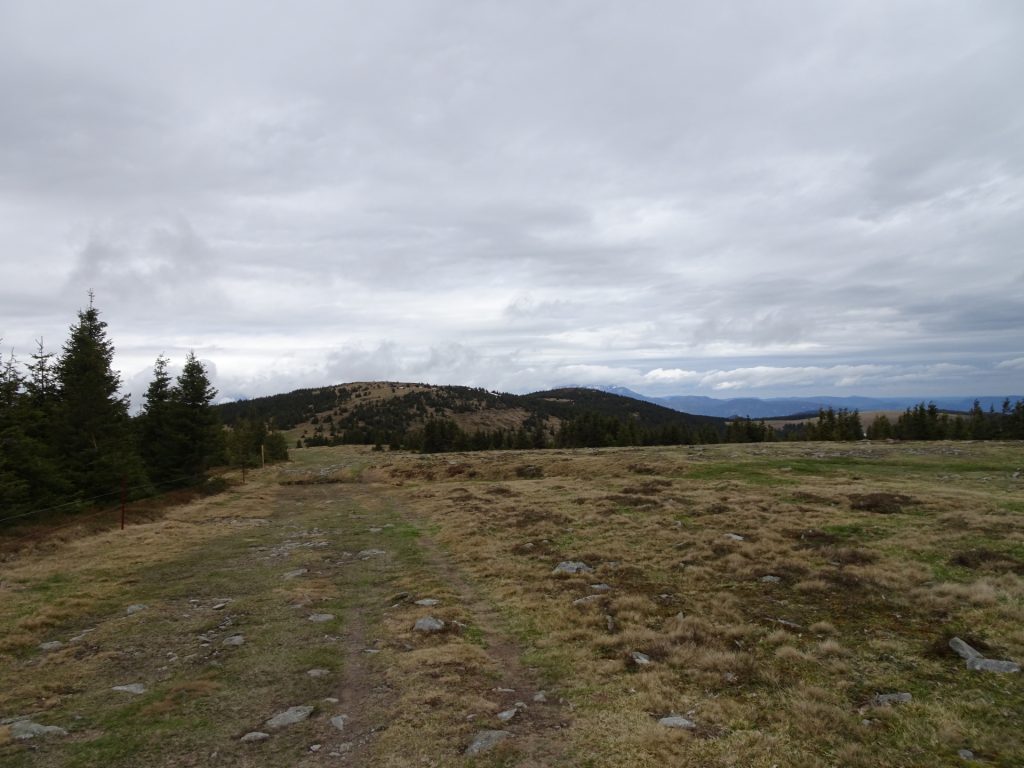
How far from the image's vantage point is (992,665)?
8.91 m

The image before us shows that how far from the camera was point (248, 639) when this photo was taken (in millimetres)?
11773

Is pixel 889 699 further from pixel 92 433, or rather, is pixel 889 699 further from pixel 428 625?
pixel 92 433

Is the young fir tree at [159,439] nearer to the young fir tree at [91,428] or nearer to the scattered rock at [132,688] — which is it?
the young fir tree at [91,428]

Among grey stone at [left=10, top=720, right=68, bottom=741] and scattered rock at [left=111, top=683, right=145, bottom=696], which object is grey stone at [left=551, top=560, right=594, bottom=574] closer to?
scattered rock at [left=111, top=683, right=145, bottom=696]

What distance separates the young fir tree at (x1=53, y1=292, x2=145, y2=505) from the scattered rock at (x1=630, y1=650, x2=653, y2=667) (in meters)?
34.7

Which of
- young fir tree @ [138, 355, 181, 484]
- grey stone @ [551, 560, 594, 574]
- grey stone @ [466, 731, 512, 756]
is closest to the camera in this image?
grey stone @ [466, 731, 512, 756]

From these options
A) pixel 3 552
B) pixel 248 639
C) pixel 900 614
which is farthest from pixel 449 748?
pixel 3 552

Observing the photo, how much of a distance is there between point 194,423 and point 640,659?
148ft

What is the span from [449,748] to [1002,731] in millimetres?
7634

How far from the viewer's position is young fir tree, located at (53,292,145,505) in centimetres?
3275

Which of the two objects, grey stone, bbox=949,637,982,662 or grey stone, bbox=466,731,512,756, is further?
grey stone, bbox=949,637,982,662

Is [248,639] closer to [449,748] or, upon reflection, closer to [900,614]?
[449,748]

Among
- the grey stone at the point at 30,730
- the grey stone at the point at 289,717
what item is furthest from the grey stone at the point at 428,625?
the grey stone at the point at 30,730

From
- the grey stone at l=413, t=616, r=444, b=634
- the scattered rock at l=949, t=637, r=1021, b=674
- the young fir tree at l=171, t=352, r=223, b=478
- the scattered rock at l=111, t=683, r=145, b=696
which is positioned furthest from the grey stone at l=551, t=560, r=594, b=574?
the young fir tree at l=171, t=352, r=223, b=478
